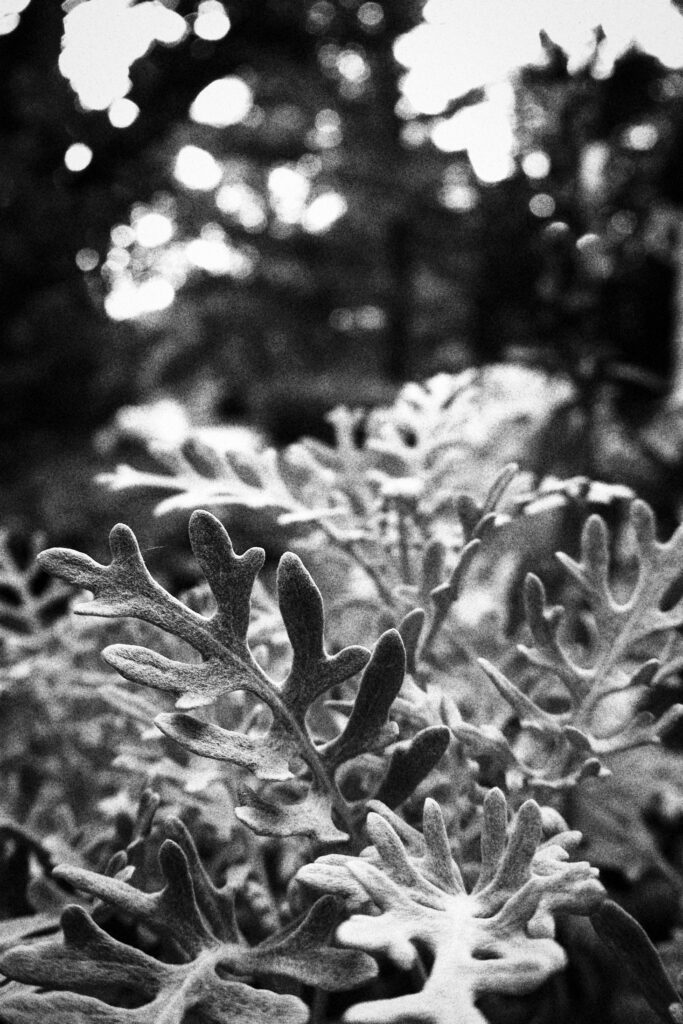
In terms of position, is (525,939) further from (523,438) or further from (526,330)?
(526,330)

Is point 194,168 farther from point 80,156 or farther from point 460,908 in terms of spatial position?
point 460,908

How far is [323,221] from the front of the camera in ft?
4.47

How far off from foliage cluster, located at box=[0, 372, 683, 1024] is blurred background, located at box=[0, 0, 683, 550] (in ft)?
0.58

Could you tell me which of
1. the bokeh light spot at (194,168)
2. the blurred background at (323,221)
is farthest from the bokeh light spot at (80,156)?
the bokeh light spot at (194,168)

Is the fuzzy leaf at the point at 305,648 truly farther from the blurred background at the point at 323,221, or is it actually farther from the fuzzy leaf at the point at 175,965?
the blurred background at the point at 323,221

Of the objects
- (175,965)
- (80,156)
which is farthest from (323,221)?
(175,965)

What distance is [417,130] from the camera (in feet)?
4.05

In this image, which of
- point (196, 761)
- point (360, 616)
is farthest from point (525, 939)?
point (360, 616)

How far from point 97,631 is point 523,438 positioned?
0.43m

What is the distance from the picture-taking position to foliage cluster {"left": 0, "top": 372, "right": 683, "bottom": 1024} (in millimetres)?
292

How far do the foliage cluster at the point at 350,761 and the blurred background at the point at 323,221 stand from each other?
0.58ft

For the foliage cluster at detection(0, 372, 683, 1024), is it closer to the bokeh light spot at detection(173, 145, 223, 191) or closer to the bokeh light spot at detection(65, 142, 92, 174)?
the bokeh light spot at detection(65, 142, 92, 174)

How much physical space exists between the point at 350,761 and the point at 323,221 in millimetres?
1122

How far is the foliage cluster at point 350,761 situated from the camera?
292 millimetres
